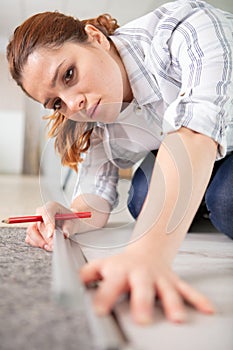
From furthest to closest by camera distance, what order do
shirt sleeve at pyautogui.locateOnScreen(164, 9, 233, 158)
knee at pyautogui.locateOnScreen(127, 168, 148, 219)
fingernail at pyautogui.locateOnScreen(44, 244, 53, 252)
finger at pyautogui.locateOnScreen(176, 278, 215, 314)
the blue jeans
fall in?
knee at pyautogui.locateOnScreen(127, 168, 148, 219) < the blue jeans < fingernail at pyautogui.locateOnScreen(44, 244, 53, 252) < shirt sleeve at pyautogui.locateOnScreen(164, 9, 233, 158) < finger at pyautogui.locateOnScreen(176, 278, 215, 314)

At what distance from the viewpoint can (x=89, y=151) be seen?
1.26 metres

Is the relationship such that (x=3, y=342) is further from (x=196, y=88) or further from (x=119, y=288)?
(x=196, y=88)

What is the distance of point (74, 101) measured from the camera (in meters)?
0.95

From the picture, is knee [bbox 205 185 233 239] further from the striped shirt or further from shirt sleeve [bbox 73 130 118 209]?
shirt sleeve [bbox 73 130 118 209]

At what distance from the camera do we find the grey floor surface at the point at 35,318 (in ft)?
1.25

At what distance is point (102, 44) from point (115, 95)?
12cm

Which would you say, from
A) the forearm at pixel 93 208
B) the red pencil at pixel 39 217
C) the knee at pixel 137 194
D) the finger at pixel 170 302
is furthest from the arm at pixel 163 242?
the knee at pixel 137 194

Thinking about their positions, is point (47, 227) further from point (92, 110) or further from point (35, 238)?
point (92, 110)

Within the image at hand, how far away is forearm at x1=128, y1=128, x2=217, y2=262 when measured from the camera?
594mm

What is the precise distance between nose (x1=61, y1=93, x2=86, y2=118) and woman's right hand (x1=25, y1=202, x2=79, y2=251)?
0.22 m

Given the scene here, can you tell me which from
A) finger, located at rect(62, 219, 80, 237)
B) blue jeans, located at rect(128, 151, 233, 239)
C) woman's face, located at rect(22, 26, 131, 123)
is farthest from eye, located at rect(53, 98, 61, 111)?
blue jeans, located at rect(128, 151, 233, 239)

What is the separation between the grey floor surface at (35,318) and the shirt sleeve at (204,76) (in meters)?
0.33

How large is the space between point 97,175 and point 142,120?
0.25 metres

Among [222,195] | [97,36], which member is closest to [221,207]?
[222,195]
